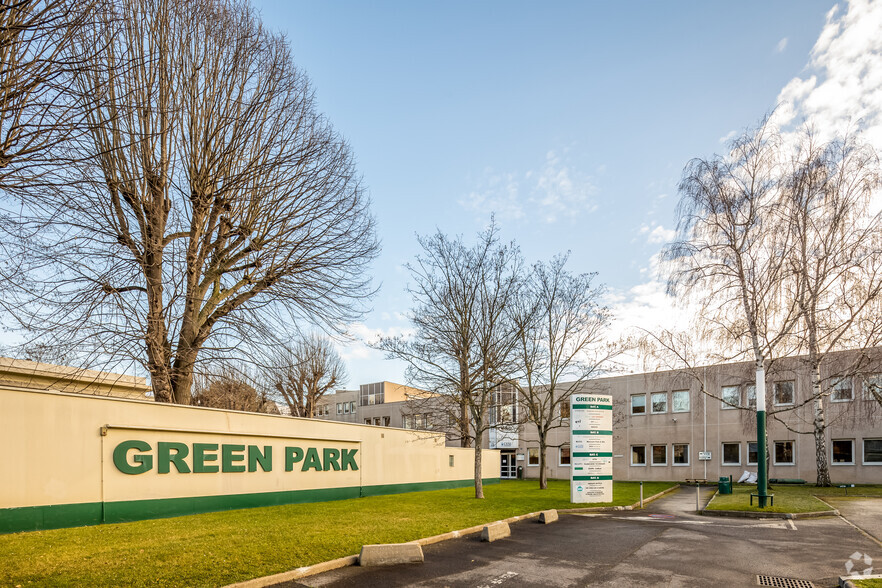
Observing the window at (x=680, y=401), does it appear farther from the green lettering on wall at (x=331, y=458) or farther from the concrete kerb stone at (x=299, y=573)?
the concrete kerb stone at (x=299, y=573)

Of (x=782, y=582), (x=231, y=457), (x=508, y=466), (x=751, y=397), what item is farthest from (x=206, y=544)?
(x=508, y=466)

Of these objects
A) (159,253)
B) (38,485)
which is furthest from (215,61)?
(38,485)

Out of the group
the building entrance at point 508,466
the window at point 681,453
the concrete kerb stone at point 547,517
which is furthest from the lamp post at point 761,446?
the building entrance at point 508,466

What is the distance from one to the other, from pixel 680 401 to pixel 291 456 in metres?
30.1

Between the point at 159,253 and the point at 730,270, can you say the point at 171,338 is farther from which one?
the point at 730,270

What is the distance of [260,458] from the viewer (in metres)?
17.8

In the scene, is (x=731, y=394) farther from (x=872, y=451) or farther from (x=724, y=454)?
(x=872, y=451)

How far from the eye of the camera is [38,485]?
11.9 meters

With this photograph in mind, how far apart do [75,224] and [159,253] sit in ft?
8.75

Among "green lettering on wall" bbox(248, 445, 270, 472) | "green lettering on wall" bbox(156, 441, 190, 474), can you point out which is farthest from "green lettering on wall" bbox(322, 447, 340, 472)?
"green lettering on wall" bbox(156, 441, 190, 474)

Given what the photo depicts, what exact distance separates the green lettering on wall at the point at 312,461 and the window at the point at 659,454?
28459mm

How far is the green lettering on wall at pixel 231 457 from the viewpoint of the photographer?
54.2ft

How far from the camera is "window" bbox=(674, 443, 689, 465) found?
38.8m

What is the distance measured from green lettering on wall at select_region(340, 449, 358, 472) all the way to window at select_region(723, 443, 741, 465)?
2616 centimetres
